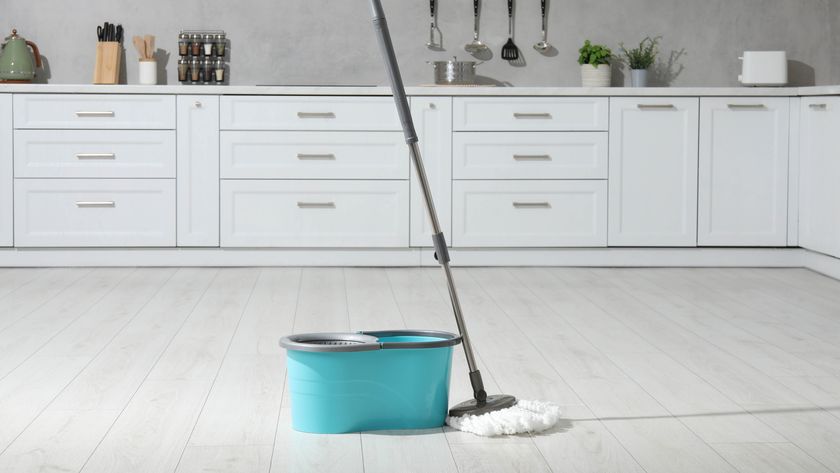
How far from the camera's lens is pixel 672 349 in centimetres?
298

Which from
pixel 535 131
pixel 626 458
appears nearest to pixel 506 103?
pixel 535 131

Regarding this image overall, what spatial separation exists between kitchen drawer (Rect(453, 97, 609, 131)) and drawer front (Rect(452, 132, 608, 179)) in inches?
1.3

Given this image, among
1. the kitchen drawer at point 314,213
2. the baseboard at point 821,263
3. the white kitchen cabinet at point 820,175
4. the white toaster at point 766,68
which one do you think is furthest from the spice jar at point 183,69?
the baseboard at point 821,263

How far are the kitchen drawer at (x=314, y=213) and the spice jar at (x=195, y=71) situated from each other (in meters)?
0.71

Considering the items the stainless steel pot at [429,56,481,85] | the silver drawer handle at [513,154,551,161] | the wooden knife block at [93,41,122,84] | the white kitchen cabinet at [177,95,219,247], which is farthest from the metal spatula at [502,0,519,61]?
the wooden knife block at [93,41,122,84]

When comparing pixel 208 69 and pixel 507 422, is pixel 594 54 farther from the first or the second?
pixel 507 422

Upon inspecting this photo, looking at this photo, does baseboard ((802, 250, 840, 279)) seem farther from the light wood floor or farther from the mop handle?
the mop handle

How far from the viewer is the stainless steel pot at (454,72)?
5.01 metres

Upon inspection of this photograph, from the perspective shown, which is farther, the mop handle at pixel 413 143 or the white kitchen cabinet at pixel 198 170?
the white kitchen cabinet at pixel 198 170

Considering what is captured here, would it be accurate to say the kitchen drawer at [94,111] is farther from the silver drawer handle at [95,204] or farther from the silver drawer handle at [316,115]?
the silver drawer handle at [316,115]

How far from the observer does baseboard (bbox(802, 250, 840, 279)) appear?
14.7ft

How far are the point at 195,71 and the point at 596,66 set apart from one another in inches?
74.7

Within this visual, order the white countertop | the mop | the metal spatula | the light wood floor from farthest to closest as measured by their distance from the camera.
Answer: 1. the metal spatula
2. the white countertop
3. the mop
4. the light wood floor

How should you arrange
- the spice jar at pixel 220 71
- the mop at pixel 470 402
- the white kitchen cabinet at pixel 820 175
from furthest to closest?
the spice jar at pixel 220 71 < the white kitchen cabinet at pixel 820 175 < the mop at pixel 470 402
